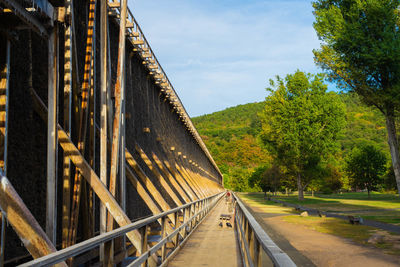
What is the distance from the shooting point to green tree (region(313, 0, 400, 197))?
1986cm

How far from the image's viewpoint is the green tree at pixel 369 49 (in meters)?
19.9

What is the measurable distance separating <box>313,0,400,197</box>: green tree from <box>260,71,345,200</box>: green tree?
22594mm

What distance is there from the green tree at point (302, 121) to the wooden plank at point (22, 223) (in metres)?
42.7

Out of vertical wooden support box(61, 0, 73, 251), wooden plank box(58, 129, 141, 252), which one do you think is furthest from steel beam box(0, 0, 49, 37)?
wooden plank box(58, 129, 141, 252)

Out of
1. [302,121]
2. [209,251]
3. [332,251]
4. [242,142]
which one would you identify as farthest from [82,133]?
[242,142]

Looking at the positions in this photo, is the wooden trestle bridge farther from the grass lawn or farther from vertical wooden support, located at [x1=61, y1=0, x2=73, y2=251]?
the grass lawn

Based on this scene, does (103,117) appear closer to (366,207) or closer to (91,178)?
(91,178)

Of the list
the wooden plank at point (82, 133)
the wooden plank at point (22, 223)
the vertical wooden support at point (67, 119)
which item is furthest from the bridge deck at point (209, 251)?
the wooden plank at point (22, 223)

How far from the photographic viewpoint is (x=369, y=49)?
2077cm

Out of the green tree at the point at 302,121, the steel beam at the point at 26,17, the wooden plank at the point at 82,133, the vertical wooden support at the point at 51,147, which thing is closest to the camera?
the steel beam at the point at 26,17

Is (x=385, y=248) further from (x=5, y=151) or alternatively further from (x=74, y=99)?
(x=5, y=151)

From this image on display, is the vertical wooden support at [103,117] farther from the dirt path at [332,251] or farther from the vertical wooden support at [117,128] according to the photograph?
the dirt path at [332,251]

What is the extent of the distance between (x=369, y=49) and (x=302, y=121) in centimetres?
2480

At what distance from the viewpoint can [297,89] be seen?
47.5 metres
